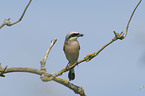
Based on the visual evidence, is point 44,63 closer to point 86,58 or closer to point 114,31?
point 86,58

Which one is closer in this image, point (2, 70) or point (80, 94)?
point (2, 70)

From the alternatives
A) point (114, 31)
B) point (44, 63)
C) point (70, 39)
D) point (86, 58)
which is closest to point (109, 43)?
point (114, 31)

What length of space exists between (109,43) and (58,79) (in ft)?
A: 2.59

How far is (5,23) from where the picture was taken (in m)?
3.12

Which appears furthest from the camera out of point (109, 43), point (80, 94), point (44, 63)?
point (44, 63)

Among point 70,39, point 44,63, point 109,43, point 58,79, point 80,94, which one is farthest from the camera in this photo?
point 70,39

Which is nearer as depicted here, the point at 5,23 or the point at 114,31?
the point at 114,31

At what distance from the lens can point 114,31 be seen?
2900 mm

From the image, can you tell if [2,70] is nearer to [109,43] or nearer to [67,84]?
[67,84]

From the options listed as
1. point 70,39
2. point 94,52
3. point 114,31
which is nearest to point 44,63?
point 94,52

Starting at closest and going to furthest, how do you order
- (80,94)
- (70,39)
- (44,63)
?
(80,94) < (44,63) < (70,39)

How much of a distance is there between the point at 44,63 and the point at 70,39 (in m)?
3.92

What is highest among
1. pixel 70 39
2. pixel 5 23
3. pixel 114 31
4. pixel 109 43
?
pixel 70 39

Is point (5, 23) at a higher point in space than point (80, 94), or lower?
higher
